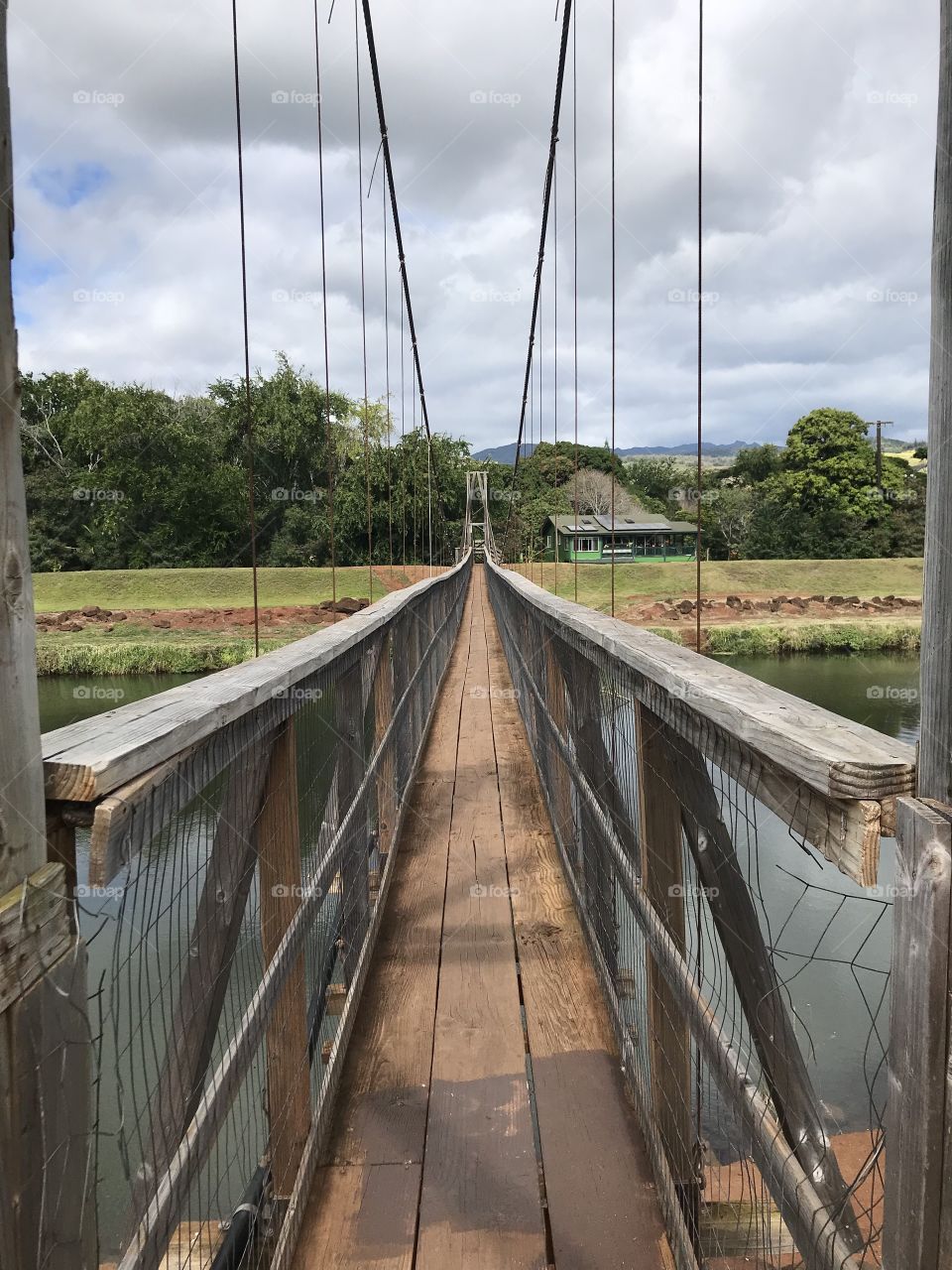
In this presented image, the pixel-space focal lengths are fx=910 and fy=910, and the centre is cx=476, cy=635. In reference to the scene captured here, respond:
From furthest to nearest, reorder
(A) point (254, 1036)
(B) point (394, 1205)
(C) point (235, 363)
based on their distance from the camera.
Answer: (C) point (235, 363)
(B) point (394, 1205)
(A) point (254, 1036)

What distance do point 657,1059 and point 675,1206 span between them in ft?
0.69

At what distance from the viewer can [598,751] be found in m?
1.91

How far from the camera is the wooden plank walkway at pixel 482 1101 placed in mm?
1280

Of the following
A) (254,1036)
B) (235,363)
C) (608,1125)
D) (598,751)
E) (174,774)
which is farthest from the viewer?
(235,363)

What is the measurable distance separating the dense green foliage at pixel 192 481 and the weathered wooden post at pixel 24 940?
65.6 feet

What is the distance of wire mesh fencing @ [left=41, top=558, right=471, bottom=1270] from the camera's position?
79cm

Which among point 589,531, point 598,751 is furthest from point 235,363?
point 598,751

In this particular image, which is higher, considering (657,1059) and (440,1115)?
(657,1059)

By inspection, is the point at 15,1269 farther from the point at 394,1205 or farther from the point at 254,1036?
the point at 394,1205

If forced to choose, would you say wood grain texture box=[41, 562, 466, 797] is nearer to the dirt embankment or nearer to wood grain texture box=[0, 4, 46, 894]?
wood grain texture box=[0, 4, 46, 894]

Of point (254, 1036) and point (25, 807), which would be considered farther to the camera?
point (254, 1036)

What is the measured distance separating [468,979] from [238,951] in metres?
0.70

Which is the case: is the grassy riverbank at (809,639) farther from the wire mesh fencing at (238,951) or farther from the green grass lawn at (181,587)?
the wire mesh fencing at (238,951)

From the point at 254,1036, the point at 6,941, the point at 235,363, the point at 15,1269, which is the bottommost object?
the point at 254,1036
